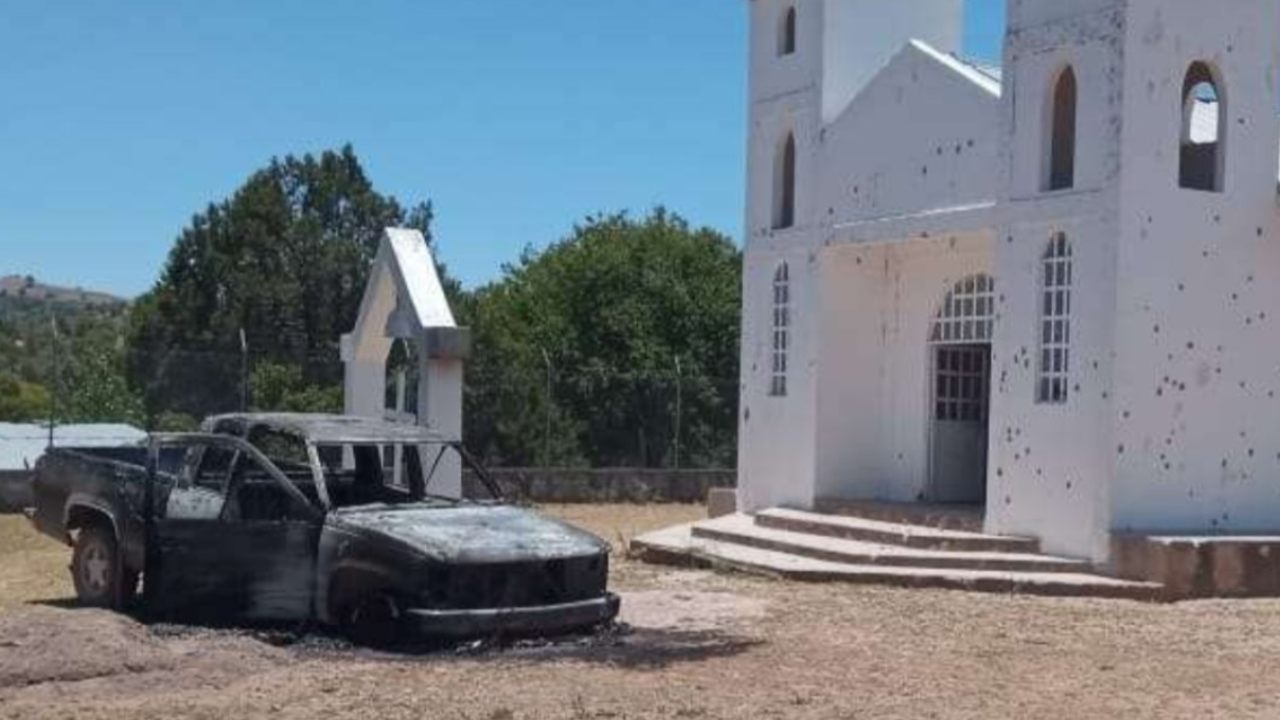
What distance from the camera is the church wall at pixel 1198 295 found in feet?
53.7

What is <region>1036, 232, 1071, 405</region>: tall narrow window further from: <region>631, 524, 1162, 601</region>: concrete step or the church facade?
<region>631, 524, 1162, 601</region>: concrete step

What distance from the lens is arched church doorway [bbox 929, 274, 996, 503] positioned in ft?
66.5

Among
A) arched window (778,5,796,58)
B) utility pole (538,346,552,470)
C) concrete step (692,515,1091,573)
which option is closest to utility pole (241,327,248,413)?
utility pole (538,346,552,470)

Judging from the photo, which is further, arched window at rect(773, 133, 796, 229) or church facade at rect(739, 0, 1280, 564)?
arched window at rect(773, 133, 796, 229)

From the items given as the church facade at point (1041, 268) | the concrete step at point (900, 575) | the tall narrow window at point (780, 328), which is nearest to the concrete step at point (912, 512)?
the church facade at point (1041, 268)

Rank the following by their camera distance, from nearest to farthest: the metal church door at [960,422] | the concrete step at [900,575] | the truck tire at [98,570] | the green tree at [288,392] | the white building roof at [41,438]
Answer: the truck tire at [98,570], the concrete step at [900,575], the metal church door at [960,422], the white building roof at [41,438], the green tree at [288,392]

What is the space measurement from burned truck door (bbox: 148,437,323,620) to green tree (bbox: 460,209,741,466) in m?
16.0

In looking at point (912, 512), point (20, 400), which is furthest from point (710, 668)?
point (20, 400)

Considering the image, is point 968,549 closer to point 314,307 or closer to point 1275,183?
point 1275,183

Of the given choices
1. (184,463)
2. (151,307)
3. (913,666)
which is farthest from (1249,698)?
(151,307)

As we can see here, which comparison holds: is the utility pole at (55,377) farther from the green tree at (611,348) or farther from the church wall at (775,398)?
the church wall at (775,398)

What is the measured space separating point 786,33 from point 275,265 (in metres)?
18.1

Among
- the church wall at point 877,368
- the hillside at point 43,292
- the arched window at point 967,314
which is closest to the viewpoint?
the arched window at point 967,314

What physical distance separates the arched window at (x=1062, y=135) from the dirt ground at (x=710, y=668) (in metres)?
4.95
